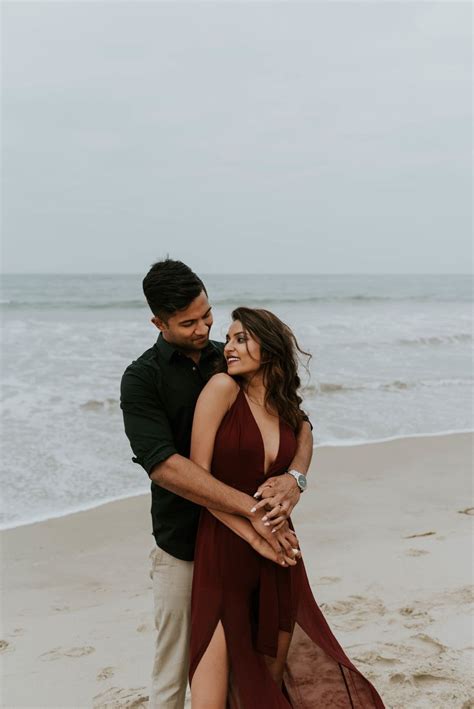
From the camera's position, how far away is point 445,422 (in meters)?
10.9

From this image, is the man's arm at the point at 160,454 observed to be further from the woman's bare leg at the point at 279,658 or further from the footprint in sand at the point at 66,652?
the footprint in sand at the point at 66,652

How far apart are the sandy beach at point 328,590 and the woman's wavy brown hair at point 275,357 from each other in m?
1.85

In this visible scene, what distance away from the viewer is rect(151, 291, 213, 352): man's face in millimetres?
2832

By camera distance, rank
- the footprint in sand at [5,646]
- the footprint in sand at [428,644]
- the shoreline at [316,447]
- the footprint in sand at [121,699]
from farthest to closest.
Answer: the shoreline at [316,447] < the footprint in sand at [5,646] < the footprint in sand at [428,644] < the footprint in sand at [121,699]

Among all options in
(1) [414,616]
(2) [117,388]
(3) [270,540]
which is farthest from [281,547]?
(2) [117,388]

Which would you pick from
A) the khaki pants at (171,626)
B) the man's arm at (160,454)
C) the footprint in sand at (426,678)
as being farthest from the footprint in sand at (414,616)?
the man's arm at (160,454)

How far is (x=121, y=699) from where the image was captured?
3.91 m

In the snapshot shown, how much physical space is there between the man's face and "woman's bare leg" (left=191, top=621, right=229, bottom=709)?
107 centimetres

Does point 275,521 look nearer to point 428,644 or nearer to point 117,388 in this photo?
point 428,644

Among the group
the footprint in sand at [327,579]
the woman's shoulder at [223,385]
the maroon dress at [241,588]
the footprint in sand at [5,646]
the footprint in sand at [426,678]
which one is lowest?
the footprint in sand at [5,646]

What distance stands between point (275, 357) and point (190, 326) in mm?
351

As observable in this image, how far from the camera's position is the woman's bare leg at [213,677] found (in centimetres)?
269

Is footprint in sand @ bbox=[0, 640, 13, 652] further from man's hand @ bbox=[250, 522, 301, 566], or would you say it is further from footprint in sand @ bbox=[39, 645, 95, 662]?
man's hand @ bbox=[250, 522, 301, 566]

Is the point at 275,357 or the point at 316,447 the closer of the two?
the point at 275,357
